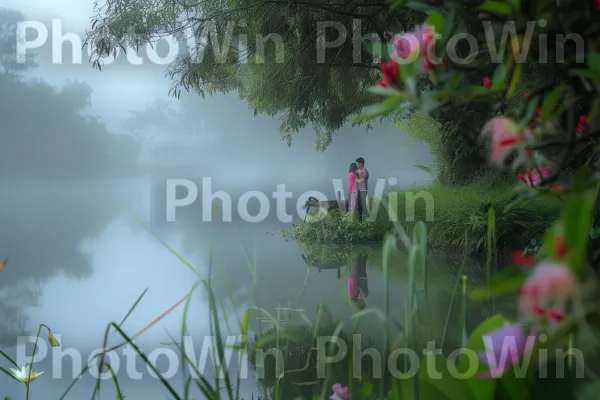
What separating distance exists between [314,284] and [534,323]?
439 centimetres

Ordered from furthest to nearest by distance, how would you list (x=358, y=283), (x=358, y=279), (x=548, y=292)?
(x=358, y=279) < (x=358, y=283) < (x=548, y=292)

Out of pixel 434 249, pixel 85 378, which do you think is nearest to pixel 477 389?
pixel 85 378

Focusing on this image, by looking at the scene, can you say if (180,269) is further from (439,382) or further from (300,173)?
(300,173)

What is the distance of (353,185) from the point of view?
852cm

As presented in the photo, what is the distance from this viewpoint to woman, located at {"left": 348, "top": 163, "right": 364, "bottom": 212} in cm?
841

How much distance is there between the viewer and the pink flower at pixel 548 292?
47 cm

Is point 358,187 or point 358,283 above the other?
point 358,187

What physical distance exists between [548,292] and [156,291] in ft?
16.2

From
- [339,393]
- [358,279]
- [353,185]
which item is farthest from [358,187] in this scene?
[339,393]

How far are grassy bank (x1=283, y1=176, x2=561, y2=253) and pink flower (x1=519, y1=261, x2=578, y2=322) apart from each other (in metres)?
4.99

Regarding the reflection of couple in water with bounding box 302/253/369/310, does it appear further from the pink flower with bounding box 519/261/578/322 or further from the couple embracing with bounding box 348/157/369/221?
the pink flower with bounding box 519/261/578/322

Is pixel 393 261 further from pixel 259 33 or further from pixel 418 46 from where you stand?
pixel 418 46

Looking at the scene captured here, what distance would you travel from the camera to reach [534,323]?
21.8 inches

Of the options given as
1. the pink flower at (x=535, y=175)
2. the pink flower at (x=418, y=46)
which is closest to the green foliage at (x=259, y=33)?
the pink flower at (x=535, y=175)
